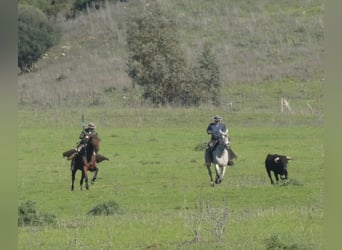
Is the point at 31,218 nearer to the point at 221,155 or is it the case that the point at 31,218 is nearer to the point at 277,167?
the point at 277,167

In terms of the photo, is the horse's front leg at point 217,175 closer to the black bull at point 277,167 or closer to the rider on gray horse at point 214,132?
the rider on gray horse at point 214,132

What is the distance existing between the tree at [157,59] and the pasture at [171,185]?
4886mm

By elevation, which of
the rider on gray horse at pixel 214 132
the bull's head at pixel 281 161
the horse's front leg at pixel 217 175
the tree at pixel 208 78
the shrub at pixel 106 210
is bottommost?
the shrub at pixel 106 210

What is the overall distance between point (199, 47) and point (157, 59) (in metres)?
12.7

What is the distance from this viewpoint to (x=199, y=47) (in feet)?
180

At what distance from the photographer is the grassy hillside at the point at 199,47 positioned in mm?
44469

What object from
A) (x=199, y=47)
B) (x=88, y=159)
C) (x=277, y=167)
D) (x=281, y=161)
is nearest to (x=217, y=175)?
(x=277, y=167)

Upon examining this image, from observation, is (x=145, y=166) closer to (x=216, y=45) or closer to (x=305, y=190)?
(x=305, y=190)

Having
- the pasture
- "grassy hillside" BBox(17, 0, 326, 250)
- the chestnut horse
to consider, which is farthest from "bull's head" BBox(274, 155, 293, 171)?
the chestnut horse

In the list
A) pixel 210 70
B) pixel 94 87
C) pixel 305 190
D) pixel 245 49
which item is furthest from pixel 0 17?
pixel 245 49

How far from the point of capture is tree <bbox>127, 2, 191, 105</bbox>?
4078 cm

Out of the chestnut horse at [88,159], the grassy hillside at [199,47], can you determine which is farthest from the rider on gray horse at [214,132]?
the grassy hillside at [199,47]

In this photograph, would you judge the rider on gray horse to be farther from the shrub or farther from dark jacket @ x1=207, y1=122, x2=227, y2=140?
the shrub

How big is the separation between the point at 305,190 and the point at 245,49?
122 feet
